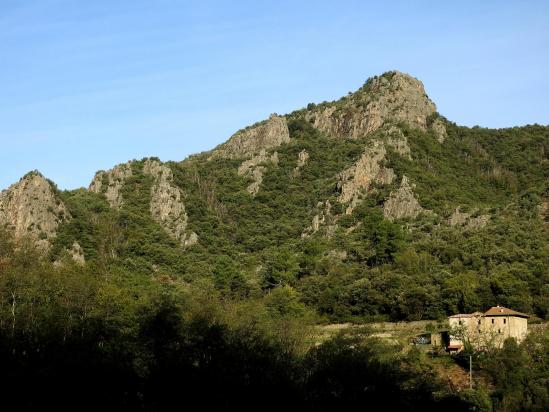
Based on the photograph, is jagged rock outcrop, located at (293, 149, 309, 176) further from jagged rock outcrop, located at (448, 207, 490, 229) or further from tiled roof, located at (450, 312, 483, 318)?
tiled roof, located at (450, 312, 483, 318)

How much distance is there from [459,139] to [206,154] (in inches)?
2168

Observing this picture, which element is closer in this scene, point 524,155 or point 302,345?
point 302,345

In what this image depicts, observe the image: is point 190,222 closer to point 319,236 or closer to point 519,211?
point 319,236

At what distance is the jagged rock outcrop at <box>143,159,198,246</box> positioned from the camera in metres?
144

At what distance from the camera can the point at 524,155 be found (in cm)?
16425

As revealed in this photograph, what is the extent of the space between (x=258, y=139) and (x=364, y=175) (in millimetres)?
42698

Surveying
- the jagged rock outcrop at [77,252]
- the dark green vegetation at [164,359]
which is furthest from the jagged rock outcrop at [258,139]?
the dark green vegetation at [164,359]

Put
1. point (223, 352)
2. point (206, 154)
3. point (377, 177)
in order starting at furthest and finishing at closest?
1. point (206, 154)
2. point (377, 177)
3. point (223, 352)

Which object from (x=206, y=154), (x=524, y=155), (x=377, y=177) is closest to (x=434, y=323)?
(x=377, y=177)

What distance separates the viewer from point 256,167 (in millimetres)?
174000

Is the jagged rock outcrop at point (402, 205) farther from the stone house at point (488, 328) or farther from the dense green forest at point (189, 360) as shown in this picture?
the dense green forest at point (189, 360)

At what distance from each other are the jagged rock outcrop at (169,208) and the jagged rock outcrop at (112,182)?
17.6 ft

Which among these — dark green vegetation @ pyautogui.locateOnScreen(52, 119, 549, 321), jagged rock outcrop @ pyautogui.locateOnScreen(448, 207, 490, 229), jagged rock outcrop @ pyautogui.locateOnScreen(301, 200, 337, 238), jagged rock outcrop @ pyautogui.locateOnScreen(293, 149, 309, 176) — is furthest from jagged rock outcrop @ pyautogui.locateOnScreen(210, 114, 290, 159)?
jagged rock outcrop @ pyautogui.locateOnScreen(448, 207, 490, 229)

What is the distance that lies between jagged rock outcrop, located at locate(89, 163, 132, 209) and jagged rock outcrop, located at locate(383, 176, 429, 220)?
46.0 meters
